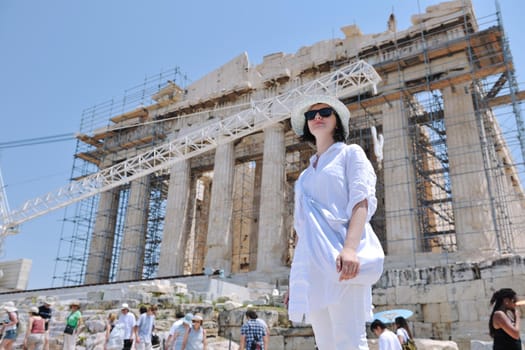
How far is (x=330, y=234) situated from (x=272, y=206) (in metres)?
23.4

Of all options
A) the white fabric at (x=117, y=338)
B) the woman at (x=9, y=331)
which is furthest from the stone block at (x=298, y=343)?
the woman at (x=9, y=331)

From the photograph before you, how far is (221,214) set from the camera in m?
27.3

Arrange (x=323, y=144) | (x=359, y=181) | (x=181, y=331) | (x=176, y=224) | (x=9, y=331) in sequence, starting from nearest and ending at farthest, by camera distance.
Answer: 1. (x=359, y=181)
2. (x=323, y=144)
3. (x=181, y=331)
4. (x=9, y=331)
5. (x=176, y=224)

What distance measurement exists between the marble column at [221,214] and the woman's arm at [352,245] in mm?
23417

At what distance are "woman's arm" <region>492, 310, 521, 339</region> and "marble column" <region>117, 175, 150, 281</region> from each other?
27500 mm

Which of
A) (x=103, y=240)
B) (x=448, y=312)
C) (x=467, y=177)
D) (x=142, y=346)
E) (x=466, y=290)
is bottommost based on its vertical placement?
(x=142, y=346)

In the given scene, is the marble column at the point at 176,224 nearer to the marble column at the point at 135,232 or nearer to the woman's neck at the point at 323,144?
Answer: the marble column at the point at 135,232

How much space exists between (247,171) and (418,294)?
24.2 metres

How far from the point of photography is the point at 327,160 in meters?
3.07

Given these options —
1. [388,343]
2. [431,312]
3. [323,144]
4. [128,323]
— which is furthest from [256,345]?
[431,312]

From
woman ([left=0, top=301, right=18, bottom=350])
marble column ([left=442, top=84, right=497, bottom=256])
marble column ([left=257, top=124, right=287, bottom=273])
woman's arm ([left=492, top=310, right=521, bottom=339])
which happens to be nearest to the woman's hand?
woman's arm ([left=492, top=310, right=521, bottom=339])

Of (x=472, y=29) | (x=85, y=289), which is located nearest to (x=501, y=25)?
(x=472, y=29)

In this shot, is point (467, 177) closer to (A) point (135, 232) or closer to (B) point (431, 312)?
(B) point (431, 312)

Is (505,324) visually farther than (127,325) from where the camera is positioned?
No
